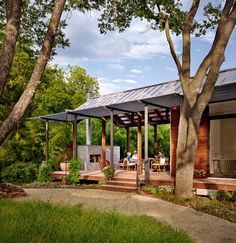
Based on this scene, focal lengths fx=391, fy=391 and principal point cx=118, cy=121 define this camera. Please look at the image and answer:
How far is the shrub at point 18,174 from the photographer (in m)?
18.4

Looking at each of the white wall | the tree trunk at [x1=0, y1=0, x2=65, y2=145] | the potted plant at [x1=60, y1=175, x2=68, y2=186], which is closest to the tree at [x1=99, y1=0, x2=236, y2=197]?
the tree trunk at [x1=0, y1=0, x2=65, y2=145]

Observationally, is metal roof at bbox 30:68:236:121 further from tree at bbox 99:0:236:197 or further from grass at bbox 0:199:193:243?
grass at bbox 0:199:193:243

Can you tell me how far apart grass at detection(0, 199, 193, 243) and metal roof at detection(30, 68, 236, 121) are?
5744 mm

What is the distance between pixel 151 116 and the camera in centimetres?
1891

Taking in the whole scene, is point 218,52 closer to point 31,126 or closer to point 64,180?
point 64,180

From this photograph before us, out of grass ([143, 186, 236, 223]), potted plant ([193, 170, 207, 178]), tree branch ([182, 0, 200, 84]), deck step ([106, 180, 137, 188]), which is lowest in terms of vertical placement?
grass ([143, 186, 236, 223])

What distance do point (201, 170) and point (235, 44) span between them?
14.1ft

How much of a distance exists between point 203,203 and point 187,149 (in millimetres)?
1558

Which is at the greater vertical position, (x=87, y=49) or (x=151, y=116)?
(x=87, y=49)

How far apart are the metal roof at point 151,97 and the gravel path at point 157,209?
3.24m

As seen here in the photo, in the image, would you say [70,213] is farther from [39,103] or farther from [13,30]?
[39,103]

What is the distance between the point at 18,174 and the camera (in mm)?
18469

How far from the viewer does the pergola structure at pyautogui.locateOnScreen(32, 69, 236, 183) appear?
12552mm

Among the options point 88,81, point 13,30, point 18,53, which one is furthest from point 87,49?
point 88,81
